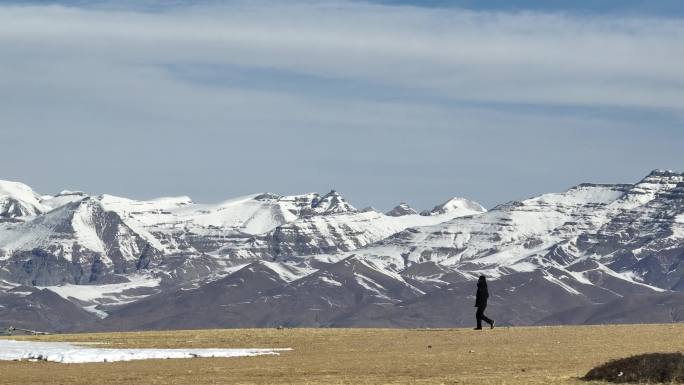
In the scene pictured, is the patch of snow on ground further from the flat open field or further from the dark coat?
the dark coat

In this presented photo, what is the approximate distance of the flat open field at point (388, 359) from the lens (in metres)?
52.1

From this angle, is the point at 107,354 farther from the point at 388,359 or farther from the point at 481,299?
the point at 481,299

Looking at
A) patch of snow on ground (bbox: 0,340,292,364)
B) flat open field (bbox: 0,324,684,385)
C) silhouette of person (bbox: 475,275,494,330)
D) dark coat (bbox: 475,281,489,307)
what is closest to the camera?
flat open field (bbox: 0,324,684,385)

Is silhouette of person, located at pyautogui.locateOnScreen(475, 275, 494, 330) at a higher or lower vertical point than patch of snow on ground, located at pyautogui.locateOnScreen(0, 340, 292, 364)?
higher

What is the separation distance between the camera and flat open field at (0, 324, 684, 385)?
171ft

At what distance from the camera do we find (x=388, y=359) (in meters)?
59.9

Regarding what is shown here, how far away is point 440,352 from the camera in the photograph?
6200cm

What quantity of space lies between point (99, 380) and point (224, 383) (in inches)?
226

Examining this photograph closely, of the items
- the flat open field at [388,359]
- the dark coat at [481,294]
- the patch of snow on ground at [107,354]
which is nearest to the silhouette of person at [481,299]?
the dark coat at [481,294]

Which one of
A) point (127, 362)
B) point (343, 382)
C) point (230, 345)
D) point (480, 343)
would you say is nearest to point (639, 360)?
point (343, 382)

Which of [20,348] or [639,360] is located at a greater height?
[639,360]

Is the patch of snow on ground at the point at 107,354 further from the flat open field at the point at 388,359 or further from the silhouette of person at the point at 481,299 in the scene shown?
the silhouette of person at the point at 481,299

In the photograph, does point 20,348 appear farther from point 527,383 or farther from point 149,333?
point 527,383

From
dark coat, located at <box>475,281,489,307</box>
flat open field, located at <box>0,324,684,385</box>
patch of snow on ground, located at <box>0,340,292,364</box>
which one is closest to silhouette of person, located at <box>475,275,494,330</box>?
dark coat, located at <box>475,281,489,307</box>
